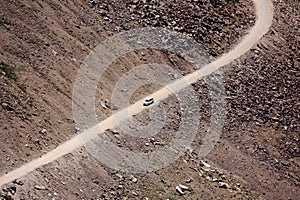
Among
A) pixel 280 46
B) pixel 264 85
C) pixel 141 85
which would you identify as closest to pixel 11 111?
pixel 141 85

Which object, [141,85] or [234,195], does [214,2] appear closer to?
[141,85]

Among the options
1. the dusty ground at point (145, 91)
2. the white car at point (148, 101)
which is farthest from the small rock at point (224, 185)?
the white car at point (148, 101)

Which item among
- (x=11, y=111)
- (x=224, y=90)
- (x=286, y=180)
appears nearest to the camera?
(x=11, y=111)

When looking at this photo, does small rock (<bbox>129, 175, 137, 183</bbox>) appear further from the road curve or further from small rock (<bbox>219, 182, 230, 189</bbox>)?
small rock (<bbox>219, 182, 230, 189</bbox>)

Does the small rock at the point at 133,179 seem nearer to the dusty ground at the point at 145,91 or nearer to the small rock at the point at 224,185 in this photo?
the dusty ground at the point at 145,91

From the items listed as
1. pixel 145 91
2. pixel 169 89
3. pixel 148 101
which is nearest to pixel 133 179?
pixel 148 101
